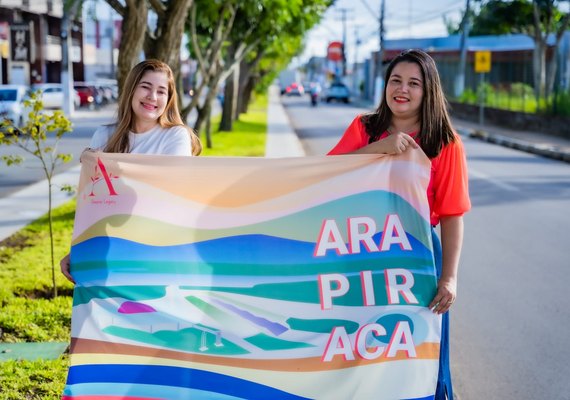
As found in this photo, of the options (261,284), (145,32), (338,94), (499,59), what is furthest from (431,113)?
(338,94)

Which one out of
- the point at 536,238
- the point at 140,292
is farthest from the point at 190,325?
the point at 536,238

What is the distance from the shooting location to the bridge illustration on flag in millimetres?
3400

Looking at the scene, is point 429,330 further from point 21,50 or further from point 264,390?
point 21,50

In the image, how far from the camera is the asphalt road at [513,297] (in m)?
5.23

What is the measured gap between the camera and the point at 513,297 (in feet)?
23.4

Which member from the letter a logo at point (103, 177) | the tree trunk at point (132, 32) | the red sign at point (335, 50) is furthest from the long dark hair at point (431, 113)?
the red sign at point (335, 50)

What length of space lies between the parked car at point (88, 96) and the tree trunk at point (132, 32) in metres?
36.7

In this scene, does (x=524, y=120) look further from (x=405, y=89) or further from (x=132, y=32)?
(x=405, y=89)

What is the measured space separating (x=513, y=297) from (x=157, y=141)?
14.0ft

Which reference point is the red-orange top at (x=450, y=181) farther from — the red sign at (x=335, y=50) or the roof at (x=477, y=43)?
the red sign at (x=335, y=50)

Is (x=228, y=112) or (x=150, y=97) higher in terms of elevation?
(x=150, y=97)

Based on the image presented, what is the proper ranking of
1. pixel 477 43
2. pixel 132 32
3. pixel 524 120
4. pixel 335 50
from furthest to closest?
pixel 335 50
pixel 477 43
pixel 524 120
pixel 132 32

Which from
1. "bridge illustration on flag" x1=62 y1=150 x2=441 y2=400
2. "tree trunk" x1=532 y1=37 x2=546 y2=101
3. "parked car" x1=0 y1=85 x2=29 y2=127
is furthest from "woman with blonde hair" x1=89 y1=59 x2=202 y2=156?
"tree trunk" x1=532 y1=37 x2=546 y2=101

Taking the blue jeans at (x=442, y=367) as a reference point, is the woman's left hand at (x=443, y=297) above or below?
above
